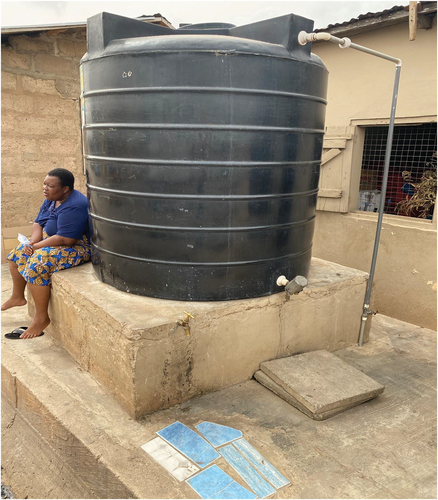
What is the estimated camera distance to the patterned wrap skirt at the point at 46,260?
3.76 m

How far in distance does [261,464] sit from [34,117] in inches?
215

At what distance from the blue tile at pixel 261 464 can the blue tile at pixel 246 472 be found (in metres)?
0.03

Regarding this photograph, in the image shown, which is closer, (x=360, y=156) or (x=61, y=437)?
(x=61, y=437)

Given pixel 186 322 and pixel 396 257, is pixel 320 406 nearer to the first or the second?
pixel 186 322

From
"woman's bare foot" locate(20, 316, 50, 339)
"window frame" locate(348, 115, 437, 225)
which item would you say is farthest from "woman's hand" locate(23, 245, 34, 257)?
"window frame" locate(348, 115, 437, 225)

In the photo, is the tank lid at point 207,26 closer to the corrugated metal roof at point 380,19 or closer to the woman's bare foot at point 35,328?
the corrugated metal roof at point 380,19

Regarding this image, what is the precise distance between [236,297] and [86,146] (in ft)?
5.67

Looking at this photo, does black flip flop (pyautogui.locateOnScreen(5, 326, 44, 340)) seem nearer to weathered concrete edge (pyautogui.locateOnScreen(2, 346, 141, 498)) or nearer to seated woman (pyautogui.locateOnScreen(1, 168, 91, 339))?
seated woman (pyautogui.locateOnScreen(1, 168, 91, 339))

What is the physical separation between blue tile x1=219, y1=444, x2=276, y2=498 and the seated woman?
86.7 inches

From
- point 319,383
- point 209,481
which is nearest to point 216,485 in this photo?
point 209,481

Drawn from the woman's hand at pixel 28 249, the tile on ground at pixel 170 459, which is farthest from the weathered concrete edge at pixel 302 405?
the woman's hand at pixel 28 249

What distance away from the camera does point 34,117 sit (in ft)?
19.7

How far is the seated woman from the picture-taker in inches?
150

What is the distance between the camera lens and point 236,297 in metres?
3.32
